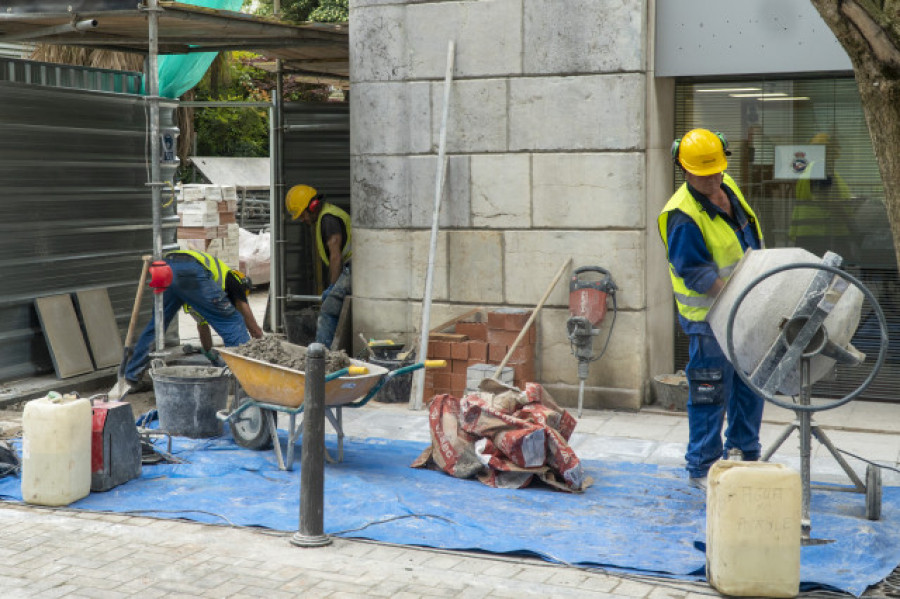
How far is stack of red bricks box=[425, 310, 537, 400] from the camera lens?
30.5 feet

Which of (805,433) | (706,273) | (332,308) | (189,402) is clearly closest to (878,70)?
(706,273)

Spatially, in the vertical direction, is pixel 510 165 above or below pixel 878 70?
below

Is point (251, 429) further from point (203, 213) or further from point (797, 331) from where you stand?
point (203, 213)

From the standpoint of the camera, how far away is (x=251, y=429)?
26.5 ft

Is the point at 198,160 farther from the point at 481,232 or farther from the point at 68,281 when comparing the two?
the point at 481,232

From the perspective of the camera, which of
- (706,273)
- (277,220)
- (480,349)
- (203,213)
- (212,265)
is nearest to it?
(706,273)

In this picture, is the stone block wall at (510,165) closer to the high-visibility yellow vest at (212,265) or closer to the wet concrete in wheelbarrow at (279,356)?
the high-visibility yellow vest at (212,265)

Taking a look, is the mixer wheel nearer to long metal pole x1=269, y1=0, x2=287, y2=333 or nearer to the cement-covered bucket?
the cement-covered bucket

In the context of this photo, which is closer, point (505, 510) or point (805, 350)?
point (805, 350)

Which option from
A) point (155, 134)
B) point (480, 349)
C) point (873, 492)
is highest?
point (155, 134)

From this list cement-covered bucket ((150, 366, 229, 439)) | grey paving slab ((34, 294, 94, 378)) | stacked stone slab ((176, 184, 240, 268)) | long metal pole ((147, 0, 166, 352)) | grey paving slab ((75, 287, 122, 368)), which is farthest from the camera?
stacked stone slab ((176, 184, 240, 268))

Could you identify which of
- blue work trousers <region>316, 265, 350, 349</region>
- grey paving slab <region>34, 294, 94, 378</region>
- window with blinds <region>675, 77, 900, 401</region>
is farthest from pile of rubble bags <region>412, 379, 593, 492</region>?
grey paving slab <region>34, 294, 94, 378</region>

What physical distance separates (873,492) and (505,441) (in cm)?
215

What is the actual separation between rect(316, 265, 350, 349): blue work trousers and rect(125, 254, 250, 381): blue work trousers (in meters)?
1.19
